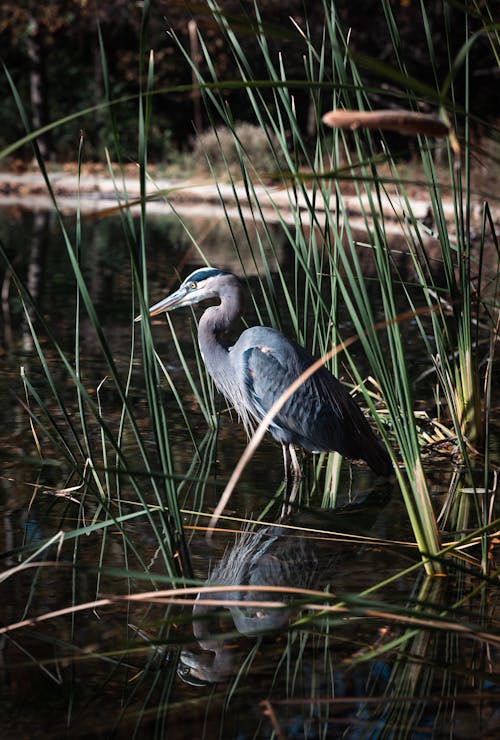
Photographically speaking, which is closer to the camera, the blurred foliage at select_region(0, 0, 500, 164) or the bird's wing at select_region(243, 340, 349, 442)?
the bird's wing at select_region(243, 340, 349, 442)

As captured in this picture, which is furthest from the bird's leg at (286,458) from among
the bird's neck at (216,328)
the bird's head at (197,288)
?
the bird's head at (197,288)

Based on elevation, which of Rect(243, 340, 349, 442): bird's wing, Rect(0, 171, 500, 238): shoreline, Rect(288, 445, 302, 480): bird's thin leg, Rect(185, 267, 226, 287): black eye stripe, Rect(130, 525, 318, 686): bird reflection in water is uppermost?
Rect(185, 267, 226, 287): black eye stripe

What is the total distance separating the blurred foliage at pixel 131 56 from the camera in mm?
16922

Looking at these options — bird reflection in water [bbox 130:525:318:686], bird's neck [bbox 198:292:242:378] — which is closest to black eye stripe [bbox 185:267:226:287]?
bird's neck [bbox 198:292:242:378]

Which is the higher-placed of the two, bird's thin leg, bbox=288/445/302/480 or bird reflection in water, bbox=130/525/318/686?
bird reflection in water, bbox=130/525/318/686

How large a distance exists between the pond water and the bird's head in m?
0.54

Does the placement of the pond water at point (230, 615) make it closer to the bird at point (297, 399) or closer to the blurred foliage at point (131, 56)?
the bird at point (297, 399)

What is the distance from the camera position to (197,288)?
4.05 m

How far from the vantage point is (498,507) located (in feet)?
11.3

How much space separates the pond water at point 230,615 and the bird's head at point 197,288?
542 mm

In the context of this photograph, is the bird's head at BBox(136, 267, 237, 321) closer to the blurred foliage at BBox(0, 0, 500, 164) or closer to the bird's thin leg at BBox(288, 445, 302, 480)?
the bird's thin leg at BBox(288, 445, 302, 480)

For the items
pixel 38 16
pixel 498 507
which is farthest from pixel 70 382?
pixel 38 16

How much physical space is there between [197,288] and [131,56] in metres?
15.7

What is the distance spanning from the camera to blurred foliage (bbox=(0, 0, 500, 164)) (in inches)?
666
